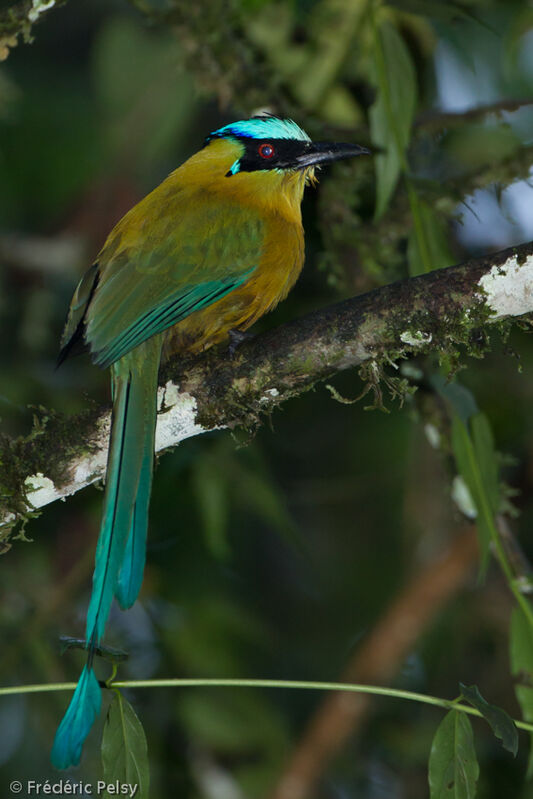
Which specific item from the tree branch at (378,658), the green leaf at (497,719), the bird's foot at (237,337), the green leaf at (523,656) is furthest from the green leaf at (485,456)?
the tree branch at (378,658)

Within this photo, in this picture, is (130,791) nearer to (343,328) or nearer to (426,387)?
(343,328)

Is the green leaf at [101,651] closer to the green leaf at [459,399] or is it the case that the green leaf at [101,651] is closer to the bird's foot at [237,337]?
the bird's foot at [237,337]

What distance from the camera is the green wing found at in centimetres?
217

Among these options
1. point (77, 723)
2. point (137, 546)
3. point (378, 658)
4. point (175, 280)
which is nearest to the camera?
point (77, 723)

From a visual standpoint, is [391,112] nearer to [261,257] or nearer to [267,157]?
[267,157]

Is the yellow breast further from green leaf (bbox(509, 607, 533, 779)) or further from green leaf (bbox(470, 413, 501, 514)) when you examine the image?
green leaf (bbox(509, 607, 533, 779))

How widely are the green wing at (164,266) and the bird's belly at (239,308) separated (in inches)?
1.6

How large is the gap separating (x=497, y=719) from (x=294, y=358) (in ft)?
2.44

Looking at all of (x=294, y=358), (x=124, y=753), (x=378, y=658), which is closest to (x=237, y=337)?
(x=294, y=358)

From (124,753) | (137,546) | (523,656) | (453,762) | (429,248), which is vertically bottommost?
(453,762)

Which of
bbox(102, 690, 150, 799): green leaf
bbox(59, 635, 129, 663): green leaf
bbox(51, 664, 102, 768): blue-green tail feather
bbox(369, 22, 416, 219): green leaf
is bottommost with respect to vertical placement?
bbox(102, 690, 150, 799): green leaf

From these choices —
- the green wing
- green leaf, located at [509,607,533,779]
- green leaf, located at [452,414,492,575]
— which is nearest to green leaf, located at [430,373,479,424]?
green leaf, located at [452,414,492,575]

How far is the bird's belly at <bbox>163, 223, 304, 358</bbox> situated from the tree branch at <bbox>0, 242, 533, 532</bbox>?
35 centimetres

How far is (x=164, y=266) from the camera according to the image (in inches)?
90.3
